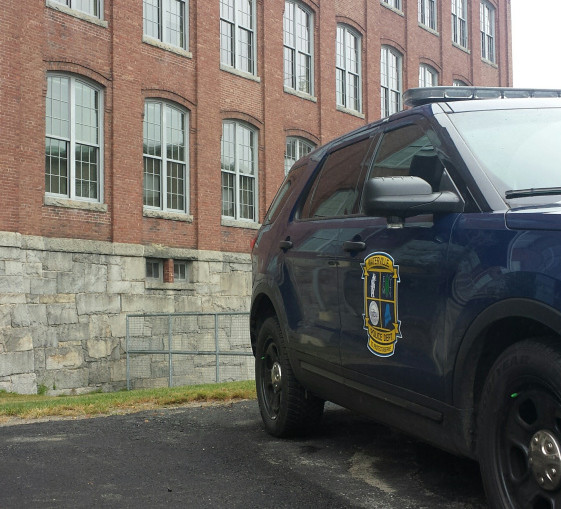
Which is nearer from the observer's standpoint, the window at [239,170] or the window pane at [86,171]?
the window pane at [86,171]

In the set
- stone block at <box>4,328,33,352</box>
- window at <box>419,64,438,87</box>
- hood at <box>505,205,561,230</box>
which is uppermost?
window at <box>419,64,438,87</box>

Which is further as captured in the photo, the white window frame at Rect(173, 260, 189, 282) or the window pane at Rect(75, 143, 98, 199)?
the white window frame at Rect(173, 260, 189, 282)

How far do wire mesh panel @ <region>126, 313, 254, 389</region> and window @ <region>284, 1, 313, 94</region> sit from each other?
7925mm

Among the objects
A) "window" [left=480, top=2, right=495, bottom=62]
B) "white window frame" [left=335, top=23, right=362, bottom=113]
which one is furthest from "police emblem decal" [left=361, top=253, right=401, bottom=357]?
"window" [left=480, top=2, right=495, bottom=62]

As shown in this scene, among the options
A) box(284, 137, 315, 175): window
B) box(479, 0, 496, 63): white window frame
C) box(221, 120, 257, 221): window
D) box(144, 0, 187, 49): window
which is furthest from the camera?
box(479, 0, 496, 63): white window frame

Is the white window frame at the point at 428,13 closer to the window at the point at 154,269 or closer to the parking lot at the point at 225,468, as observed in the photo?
the window at the point at 154,269

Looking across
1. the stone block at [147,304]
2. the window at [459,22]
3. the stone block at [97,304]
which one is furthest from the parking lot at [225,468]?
the window at [459,22]

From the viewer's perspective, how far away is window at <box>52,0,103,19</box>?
57.9 feet

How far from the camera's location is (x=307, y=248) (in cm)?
565

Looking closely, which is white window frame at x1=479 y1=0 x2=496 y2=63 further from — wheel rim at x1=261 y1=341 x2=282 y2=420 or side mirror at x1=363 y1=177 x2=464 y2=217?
side mirror at x1=363 y1=177 x2=464 y2=217

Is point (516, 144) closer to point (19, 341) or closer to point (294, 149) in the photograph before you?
point (19, 341)

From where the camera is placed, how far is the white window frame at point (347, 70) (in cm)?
2591

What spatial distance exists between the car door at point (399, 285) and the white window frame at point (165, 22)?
15681 mm

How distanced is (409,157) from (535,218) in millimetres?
1337
